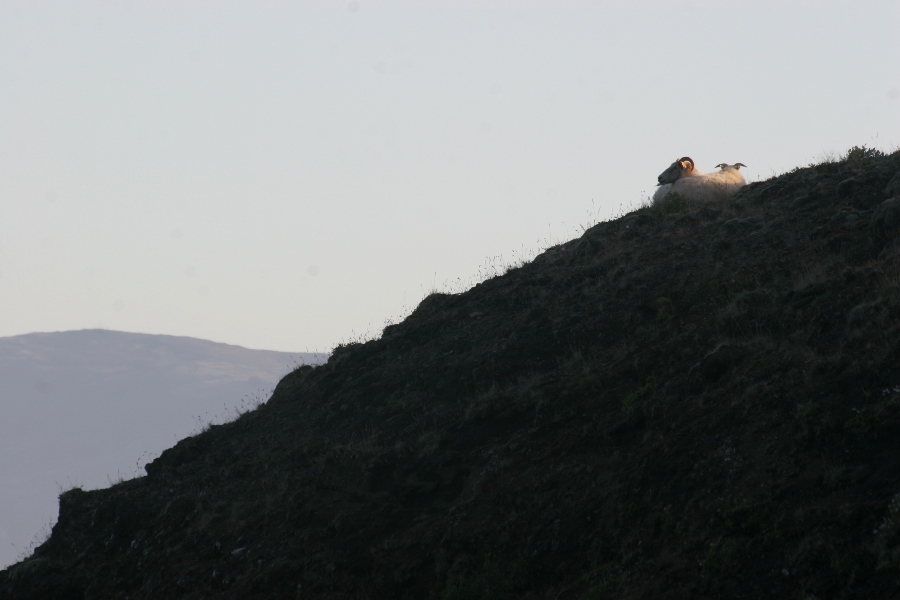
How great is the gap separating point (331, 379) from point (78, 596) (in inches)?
189

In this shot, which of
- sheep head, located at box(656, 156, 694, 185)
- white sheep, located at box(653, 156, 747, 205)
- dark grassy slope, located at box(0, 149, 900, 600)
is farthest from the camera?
sheep head, located at box(656, 156, 694, 185)

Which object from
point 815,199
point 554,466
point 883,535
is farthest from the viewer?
point 815,199

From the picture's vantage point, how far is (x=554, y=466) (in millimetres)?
9977

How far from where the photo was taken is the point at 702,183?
18.3 m

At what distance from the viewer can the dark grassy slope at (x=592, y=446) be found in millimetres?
7727

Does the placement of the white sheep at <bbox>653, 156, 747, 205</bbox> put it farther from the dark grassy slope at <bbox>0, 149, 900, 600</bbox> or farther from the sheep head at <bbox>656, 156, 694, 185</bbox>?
the dark grassy slope at <bbox>0, 149, 900, 600</bbox>

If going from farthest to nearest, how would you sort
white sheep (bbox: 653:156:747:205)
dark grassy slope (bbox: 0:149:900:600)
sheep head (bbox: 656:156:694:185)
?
sheep head (bbox: 656:156:694:185) → white sheep (bbox: 653:156:747:205) → dark grassy slope (bbox: 0:149:900:600)

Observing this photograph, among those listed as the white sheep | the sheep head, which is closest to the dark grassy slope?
the white sheep

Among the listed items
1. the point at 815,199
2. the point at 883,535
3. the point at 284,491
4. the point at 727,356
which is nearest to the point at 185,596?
the point at 284,491

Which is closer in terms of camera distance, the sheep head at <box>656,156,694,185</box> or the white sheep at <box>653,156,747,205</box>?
the white sheep at <box>653,156,747,205</box>

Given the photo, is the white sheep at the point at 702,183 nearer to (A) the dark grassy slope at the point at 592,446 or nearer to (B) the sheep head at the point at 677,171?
(B) the sheep head at the point at 677,171

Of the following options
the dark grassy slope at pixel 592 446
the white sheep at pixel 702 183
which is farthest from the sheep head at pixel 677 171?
the dark grassy slope at pixel 592 446

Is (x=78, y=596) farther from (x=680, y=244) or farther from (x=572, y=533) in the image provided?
(x=680, y=244)

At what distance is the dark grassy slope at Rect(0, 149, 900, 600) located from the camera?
7727 mm
